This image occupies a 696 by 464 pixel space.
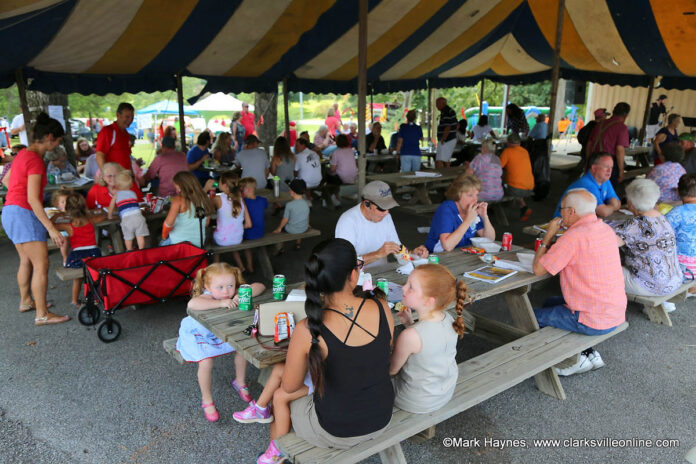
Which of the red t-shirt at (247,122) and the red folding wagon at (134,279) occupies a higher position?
the red t-shirt at (247,122)

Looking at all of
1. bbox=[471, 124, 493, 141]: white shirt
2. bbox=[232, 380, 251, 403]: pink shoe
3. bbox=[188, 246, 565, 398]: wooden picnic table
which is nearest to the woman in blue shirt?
bbox=[188, 246, 565, 398]: wooden picnic table

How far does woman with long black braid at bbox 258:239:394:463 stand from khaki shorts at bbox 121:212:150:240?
2859 mm

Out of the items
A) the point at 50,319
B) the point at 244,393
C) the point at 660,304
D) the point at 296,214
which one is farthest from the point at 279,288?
the point at 660,304

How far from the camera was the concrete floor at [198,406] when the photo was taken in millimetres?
2605

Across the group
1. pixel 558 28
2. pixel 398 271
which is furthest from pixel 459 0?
pixel 398 271

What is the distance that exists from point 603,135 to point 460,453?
5879 mm

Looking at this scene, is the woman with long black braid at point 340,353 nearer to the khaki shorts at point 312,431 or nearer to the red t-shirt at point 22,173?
the khaki shorts at point 312,431

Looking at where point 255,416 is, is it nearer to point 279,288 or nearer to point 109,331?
point 279,288

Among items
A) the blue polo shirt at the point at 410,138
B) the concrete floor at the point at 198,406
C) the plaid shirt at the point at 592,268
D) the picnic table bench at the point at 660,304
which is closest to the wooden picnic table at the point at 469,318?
the concrete floor at the point at 198,406

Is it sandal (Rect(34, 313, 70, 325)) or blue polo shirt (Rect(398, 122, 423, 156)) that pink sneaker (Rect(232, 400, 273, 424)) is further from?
blue polo shirt (Rect(398, 122, 423, 156))

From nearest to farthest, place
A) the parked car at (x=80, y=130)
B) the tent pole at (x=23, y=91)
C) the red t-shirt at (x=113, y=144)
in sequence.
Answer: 1. the red t-shirt at (x=113, y=144)
2. the tent pole at (x=23, y=91)
3. the parked car at (x=80, y=130)

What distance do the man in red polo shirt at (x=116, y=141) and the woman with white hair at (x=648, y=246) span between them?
14.9 ft

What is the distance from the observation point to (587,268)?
2.96 metres

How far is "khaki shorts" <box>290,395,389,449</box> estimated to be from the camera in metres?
2.01
